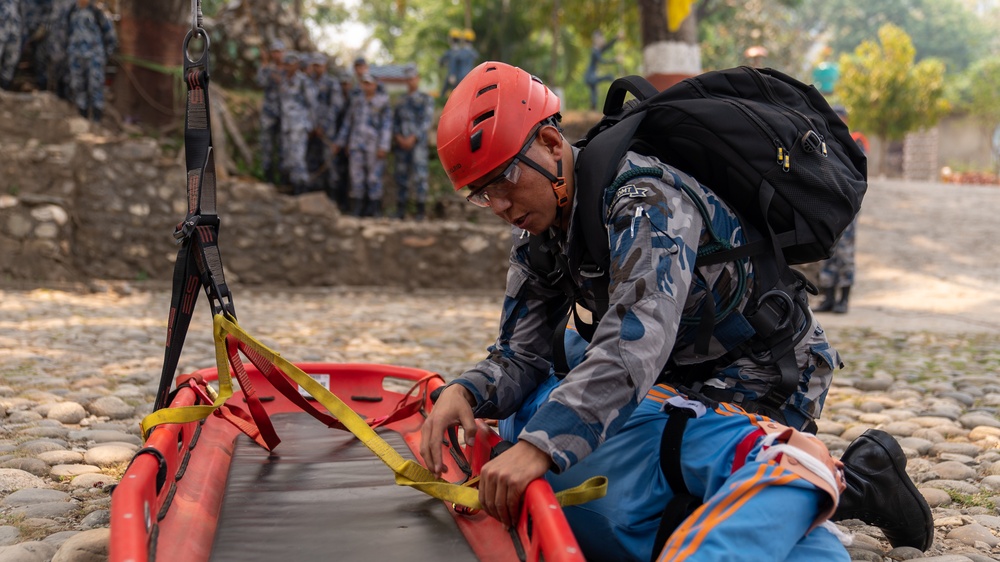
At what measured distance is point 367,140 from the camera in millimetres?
11539

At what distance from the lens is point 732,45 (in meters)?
35.5

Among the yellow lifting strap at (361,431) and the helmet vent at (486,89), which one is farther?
the helmet vent at (486,89)

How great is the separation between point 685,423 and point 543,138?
795mm

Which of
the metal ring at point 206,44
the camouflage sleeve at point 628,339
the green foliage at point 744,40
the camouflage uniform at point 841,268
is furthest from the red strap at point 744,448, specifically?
the green foliage at point 744,40

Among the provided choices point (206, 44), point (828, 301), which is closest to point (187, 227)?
point (206, 44)

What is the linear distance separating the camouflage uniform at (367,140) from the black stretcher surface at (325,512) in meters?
8.86

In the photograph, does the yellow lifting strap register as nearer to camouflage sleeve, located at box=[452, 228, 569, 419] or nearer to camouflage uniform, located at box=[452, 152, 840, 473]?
camouflage uniform, located at box=[452, 152, 840, 473]

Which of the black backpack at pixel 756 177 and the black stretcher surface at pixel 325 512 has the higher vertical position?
the black backpack at pixel 756 177

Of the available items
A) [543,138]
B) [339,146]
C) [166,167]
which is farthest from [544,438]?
[339,146]

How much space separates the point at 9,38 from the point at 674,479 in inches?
432

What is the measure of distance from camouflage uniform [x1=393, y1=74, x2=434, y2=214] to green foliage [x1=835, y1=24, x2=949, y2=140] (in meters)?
21.3

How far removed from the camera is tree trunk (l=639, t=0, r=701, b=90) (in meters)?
8.64

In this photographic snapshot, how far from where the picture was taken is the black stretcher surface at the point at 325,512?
206 centimetres

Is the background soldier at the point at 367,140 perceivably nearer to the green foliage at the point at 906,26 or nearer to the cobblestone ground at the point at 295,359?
the cobblestone ground at the point at 295,359
